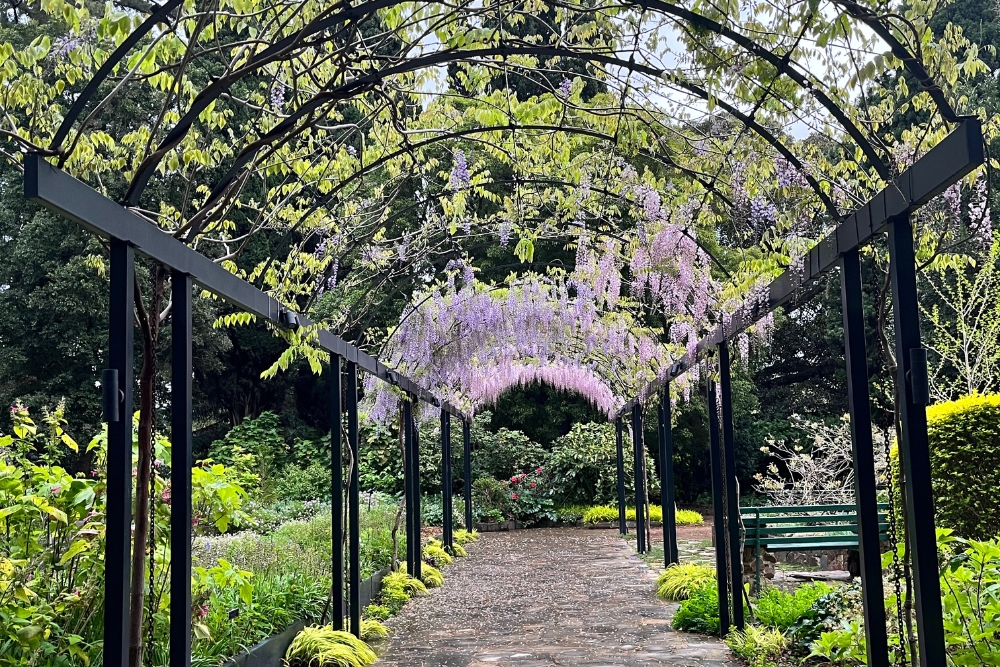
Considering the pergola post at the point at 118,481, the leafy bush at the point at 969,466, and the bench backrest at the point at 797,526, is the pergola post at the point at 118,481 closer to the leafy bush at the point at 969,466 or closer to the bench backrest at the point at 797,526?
the bench backrest at the point at 797,526

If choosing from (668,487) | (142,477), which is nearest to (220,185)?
(142,477)

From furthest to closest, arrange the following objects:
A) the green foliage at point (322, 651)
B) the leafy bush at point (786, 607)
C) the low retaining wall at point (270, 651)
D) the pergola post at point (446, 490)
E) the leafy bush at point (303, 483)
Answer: the leafy bush at point (303, 483) → the pergola post at point (446, 490) → the leafy bush at point (786, 607) → the green foliage at point (322, 651) → the low retaining wall at point (270, 651)

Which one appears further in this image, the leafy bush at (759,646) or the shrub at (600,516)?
the shrub at (600,516)

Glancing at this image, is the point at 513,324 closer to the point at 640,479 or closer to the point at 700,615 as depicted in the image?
the point at 640,479

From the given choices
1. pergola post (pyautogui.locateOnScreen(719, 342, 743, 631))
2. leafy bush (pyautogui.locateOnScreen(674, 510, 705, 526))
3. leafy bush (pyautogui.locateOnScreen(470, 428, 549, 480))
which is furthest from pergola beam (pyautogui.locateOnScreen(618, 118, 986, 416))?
leafy bush (pyautogui.locateOnScreen(470, 428, 549, 480))

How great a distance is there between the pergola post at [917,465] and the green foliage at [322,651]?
2.92 metres

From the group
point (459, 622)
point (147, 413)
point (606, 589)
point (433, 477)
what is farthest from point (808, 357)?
point (147, 413)

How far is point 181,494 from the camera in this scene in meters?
2.89

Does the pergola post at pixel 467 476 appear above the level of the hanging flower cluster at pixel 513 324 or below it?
below

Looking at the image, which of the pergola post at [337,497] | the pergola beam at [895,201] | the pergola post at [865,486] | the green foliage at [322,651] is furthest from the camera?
the pergola post at [337,497]

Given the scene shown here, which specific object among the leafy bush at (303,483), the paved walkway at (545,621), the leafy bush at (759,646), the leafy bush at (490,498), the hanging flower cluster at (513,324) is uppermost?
the hanging flower cluster at (513,324)

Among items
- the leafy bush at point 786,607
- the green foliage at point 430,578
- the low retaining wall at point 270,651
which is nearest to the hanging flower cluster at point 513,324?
the green foliage at point 430,578

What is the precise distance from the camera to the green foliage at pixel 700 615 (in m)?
5.30

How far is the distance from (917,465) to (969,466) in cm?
392
